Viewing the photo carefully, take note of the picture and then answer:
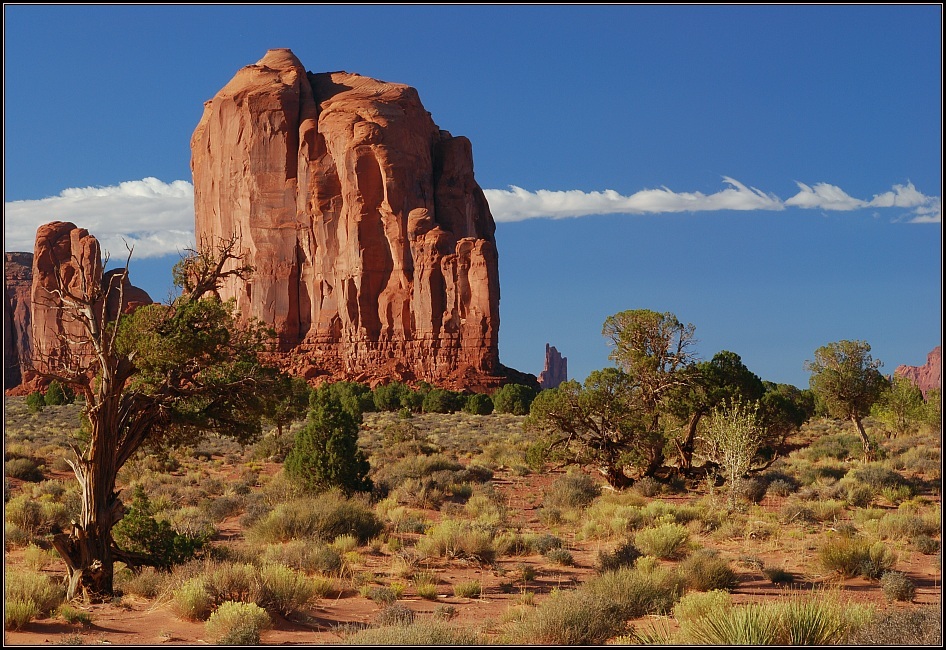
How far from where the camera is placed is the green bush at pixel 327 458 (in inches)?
883

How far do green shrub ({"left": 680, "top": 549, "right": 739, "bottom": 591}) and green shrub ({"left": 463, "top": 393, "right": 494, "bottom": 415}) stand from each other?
178 feet

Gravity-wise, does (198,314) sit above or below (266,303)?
below

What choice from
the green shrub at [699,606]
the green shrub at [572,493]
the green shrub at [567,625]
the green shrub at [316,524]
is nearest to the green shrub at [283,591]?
the green shrub at [567,625]

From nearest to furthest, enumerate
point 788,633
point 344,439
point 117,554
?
point 788,633 < point 117,554 < point 344,439

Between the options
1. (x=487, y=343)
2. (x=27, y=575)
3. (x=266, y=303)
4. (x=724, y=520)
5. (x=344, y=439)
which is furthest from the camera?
(x=266, y=303)

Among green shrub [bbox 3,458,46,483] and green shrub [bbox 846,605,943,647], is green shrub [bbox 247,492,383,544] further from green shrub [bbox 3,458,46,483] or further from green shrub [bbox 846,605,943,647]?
green shrub [bbox 3,458,46,483]

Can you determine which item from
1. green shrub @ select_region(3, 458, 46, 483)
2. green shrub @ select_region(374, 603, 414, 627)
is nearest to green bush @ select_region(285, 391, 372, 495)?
green shrub @ select_region(3, 458, 46, 483)

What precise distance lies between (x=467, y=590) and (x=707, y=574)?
11.5ft

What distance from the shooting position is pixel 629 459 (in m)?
24.9

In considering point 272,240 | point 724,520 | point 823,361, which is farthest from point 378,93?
point 724,520

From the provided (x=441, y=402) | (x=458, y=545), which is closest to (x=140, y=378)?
(x=458, y=545)

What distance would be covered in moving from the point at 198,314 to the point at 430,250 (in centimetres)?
7613

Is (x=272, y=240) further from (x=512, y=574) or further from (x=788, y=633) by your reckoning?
(x=788, y=633)

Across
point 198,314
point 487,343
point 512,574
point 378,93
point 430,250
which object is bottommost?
point 512,574
